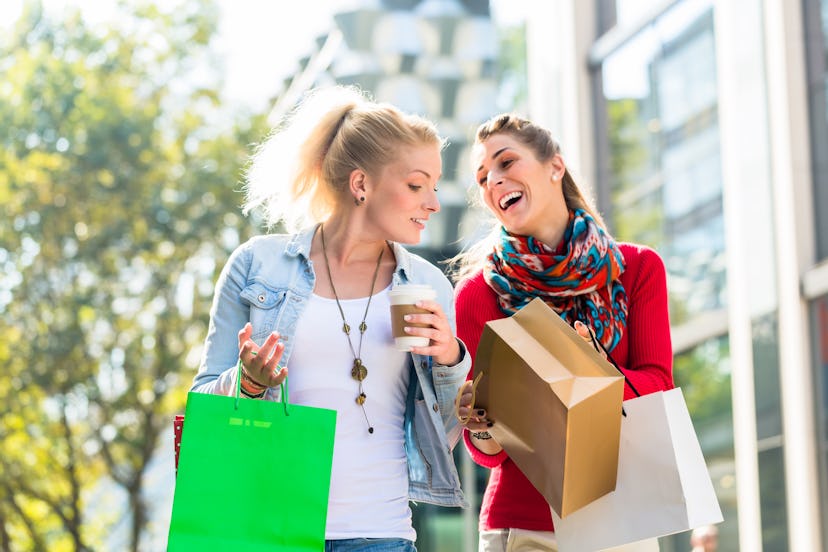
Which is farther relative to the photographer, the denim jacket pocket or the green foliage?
the green foliage

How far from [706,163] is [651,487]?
9517 millimetres

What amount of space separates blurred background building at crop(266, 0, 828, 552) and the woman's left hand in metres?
7.58

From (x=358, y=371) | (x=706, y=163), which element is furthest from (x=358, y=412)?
(x=706, y=163)

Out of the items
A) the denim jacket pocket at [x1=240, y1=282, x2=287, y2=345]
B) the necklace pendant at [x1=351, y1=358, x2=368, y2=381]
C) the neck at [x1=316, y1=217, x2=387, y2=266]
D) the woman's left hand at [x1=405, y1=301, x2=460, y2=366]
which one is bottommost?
the necklace pendant at [x1=351, y1=358, x2=368, y2=381]

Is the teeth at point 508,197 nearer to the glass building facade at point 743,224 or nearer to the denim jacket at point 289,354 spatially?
the denim jacket at point 289,354

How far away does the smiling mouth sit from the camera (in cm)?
393

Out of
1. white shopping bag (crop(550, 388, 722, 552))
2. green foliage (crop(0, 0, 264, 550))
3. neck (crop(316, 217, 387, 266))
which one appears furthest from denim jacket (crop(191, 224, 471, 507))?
green foliage (crop(0, 0, 264, 550))

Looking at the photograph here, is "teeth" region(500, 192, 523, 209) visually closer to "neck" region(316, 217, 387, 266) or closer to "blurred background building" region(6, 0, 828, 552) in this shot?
"neck" region(316, 217, 387, 266)

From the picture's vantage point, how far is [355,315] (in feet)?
11.2

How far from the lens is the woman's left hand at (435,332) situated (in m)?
3.15

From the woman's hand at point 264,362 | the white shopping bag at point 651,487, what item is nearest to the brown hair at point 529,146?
the white shopping bag at point 651,487

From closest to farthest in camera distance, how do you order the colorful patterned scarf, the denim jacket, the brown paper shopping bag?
the brown paper shopping bag
the denim jacket
the colorful patterned scarf

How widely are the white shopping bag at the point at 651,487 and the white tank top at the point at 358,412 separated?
0.44 metres

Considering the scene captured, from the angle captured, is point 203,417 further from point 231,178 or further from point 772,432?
point 231,178
